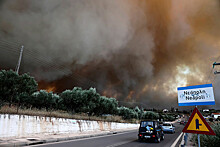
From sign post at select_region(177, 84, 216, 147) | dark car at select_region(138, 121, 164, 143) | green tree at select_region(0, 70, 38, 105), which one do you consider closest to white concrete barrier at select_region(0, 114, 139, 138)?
dark car at select_region(138, 121, 164, 143)

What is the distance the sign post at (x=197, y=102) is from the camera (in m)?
4.69

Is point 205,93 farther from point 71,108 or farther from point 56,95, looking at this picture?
point 56,95

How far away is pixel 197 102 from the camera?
5.20 m

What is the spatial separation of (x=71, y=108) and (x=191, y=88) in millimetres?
32760

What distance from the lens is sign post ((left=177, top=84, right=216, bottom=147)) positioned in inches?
185

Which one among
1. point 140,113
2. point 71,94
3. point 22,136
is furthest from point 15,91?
point 140,113

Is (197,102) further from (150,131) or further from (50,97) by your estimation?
(50,97)

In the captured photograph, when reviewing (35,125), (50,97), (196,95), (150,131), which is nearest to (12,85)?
(50,97)

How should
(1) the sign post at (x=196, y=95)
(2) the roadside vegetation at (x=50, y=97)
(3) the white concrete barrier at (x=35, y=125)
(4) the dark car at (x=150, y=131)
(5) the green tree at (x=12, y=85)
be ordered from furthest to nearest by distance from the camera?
(2) the roadside vegetation at (x=50, y=97), (5) the green tree at (x=12, y=85), (4) the dark car at (x=150, y=131), (3) the white concrete barrier at (x=35, y=125), (1) the sign post at (x=196, y=95)

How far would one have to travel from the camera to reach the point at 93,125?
21.1m

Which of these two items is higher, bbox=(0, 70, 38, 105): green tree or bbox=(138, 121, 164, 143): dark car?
bbox=(0, 70, 38, 105): green tree

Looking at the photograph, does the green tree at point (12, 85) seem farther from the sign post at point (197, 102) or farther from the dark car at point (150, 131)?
the sign post at point (197, 102)

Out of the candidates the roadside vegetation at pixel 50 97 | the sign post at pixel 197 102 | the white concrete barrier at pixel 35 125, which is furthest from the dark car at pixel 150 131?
the roadside vegetation at pixel 50 97

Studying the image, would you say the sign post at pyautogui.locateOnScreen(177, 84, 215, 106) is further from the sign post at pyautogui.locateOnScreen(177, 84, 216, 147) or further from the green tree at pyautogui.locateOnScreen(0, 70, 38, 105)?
the green tree at pyautogui.locateOnScreen(0, 70, 38, 105)
